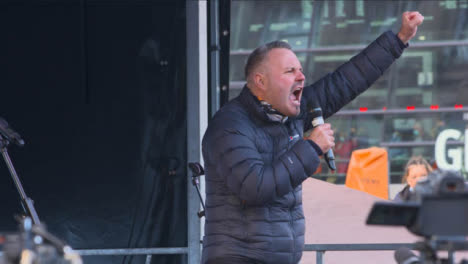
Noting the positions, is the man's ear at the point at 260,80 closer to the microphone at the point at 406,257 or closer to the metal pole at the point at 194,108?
the microphone at the point at 406,257

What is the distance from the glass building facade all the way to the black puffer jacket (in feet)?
42.2

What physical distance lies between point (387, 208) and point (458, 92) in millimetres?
Answer: 15019

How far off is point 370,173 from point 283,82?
7.31 meters

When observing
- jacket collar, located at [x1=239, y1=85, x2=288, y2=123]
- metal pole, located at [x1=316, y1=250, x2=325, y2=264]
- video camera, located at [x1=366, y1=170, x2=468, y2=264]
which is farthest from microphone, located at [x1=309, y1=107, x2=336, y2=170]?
metal pole, located at [x1=316, y1=250, x2=325, y2=264]

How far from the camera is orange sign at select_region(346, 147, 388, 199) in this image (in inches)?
384

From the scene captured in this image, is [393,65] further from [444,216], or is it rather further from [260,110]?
[444,216]

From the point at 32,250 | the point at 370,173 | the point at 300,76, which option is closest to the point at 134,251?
the point at 300,76

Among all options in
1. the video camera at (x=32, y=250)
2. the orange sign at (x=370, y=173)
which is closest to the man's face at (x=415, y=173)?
the orange sign at (x=370, y=173)

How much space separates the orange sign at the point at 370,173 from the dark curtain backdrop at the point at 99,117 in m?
5.33

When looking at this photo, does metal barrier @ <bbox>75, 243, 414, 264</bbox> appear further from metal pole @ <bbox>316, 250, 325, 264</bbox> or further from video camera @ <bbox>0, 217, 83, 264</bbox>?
video camera @ <bbox>0, 217, 83, 264</bbox>

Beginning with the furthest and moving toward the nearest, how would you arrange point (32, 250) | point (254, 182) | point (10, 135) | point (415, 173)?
point (415, 173)
point (10, 135)
point (254, 182)
point (32, 250)

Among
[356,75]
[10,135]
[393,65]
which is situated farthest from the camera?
[393,65]

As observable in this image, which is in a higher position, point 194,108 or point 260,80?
point 260,80

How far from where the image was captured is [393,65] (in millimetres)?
16297
